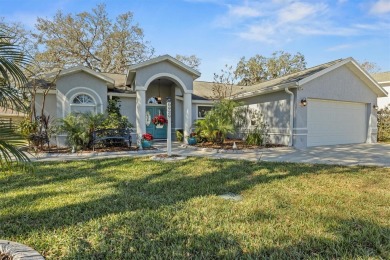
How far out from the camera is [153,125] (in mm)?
17547

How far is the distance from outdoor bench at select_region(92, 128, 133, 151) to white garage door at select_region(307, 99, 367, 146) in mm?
Result: 9538

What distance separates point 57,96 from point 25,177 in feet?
23.4

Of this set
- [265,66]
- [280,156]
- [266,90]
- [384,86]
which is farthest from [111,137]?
[265,66]

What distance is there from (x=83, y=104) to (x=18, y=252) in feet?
38.1

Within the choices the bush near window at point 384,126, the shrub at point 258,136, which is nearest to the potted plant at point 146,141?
the shrub at point 258,136

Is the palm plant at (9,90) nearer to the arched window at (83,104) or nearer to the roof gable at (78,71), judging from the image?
the roof gable at (78,71)

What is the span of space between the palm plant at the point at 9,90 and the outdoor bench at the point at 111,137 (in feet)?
28.1

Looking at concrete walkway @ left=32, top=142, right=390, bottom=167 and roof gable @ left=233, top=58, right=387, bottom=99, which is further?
roof gable @ left=233, top=58, right=387, bottom=99

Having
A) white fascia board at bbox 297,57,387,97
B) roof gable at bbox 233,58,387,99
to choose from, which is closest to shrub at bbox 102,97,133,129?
roof gable at bbox 233,58,387,99

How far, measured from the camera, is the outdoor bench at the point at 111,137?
11.4 meters

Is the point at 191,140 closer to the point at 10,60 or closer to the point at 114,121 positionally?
the point at 114,121

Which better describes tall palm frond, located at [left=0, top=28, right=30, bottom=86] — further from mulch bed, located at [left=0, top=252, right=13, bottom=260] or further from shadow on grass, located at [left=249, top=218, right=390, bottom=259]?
shadow on grass, located at [left=249, top=218, right=390, bottom=259]

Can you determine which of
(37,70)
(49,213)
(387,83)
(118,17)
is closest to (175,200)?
(49,213)

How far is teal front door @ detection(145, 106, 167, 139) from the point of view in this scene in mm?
17438
